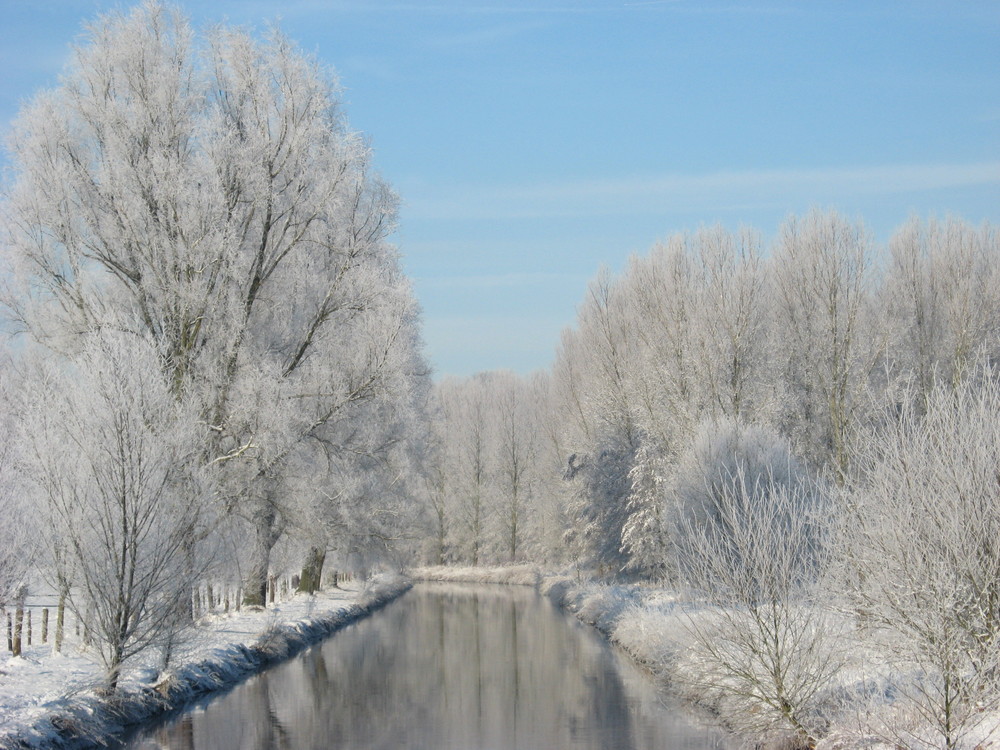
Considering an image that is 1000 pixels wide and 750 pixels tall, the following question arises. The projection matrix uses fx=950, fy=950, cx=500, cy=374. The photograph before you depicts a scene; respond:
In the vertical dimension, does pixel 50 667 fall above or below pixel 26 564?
below

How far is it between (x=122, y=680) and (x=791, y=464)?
52.1 feet

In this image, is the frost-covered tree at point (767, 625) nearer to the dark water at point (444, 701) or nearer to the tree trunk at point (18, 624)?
the dark water at point (444, 701)

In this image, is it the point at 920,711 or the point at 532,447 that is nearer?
the point at 920,711

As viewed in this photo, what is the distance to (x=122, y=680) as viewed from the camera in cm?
1447

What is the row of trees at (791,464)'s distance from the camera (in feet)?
31.4

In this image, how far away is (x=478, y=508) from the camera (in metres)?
59.2

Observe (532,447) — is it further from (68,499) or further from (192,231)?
(68,499)

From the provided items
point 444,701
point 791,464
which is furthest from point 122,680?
point 791,464

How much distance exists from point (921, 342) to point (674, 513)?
17.9m

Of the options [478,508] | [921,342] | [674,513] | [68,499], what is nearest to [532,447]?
[478,508]

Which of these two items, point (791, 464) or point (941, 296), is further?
point (941, 296)

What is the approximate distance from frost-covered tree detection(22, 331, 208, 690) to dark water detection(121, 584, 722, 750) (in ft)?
5.98

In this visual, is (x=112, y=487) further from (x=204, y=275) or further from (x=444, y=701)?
(x=444, y=701)

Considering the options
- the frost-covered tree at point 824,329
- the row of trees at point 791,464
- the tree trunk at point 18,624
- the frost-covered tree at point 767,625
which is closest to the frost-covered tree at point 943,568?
the row of trees at point 791,464
